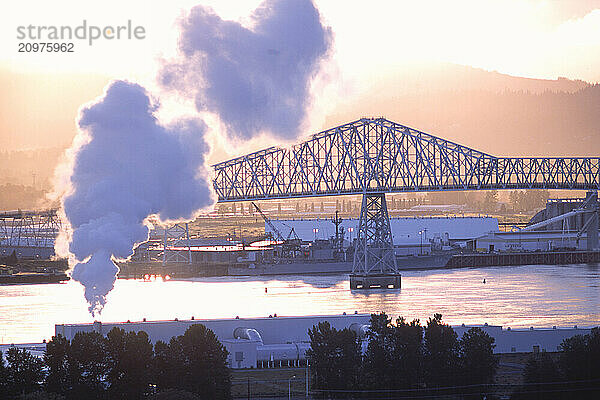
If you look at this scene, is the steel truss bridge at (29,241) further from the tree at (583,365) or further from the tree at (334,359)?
the tree at (583,365)

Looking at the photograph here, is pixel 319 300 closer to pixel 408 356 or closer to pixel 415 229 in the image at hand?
pixel 408 356

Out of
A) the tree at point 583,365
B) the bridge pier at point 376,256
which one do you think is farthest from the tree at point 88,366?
the bridge pier at point 376,256

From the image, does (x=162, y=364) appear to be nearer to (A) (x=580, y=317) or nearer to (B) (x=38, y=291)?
(A) (x=580, y=317)

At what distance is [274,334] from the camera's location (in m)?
51.9

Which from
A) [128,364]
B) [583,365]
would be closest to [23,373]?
[128,364]

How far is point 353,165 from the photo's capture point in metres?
108

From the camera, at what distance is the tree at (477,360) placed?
4438 centimetres

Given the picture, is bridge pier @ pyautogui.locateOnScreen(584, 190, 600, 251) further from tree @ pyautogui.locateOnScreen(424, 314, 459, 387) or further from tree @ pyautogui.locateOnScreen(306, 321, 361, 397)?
tree @ pyautogui.locateOnScreen(306, 321, 361, 397)

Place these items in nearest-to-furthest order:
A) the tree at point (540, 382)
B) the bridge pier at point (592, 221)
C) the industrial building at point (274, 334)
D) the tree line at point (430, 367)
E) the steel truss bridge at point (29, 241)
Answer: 1. the tree at point (540, 382)
2. the tree line at point (430, 367)
3. the industrial building at point (274, 334)
4. the steel truss bridge at point (29, 241)
5. the bridge pier at point (592, 221)

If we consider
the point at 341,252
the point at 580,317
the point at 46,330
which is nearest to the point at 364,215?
the point at 341,252

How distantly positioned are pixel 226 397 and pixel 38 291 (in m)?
53.3

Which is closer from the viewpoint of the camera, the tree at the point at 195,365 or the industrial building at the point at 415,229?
the tree at the point at 195,365

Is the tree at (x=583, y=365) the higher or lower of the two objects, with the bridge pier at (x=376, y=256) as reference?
lower

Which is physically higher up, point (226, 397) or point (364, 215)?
point (364, 215)
